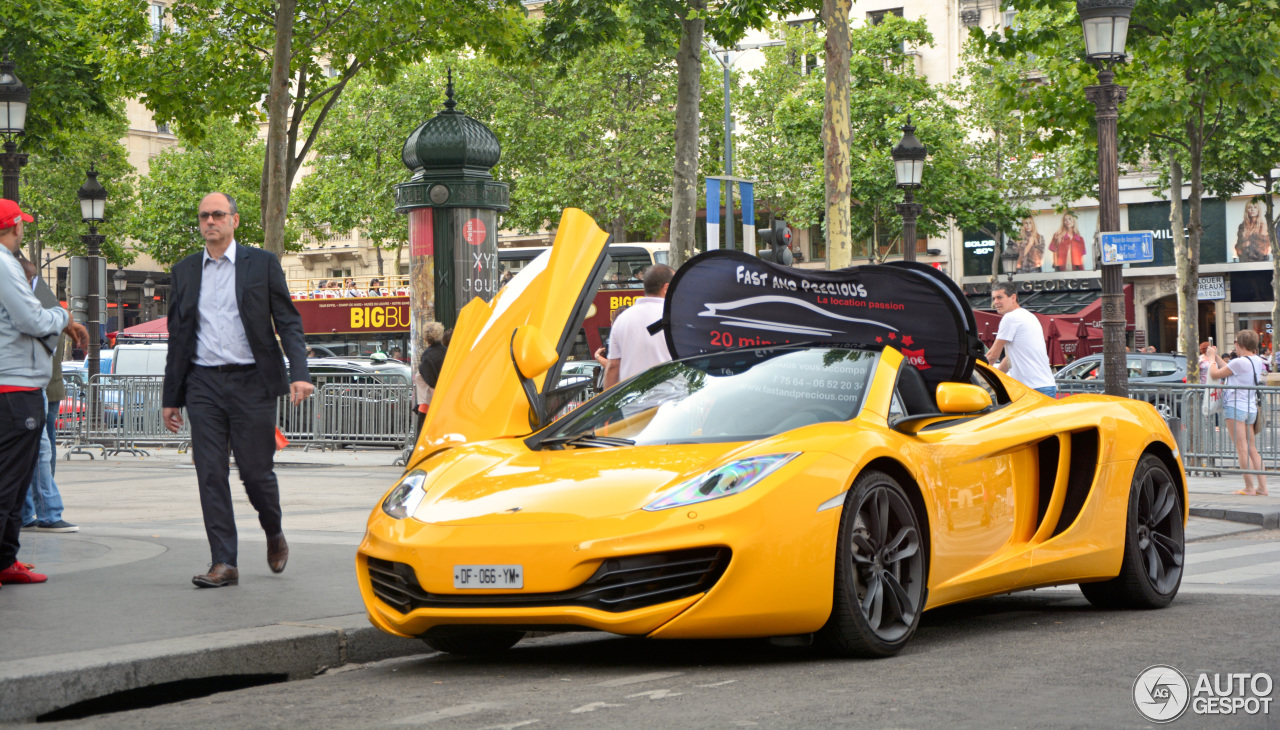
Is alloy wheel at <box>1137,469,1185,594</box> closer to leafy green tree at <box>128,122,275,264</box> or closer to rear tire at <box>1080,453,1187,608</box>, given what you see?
rear tire at <box>1080,453,1187,608</box>

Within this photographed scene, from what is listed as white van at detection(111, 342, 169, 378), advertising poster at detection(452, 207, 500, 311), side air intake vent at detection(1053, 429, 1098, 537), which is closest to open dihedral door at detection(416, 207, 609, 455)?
side air intake vent at detection(1053, 429, 1098, 537)

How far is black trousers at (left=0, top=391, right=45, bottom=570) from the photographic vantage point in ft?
21.7

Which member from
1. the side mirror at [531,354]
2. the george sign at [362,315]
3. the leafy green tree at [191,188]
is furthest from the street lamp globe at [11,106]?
the leafy green tree at [191,188]

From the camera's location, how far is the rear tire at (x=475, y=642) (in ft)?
18.3

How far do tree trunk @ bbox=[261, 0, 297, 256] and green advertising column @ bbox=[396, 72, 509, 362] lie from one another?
23.5ft

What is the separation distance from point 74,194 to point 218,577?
53.2 metres

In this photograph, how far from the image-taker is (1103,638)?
5805mm

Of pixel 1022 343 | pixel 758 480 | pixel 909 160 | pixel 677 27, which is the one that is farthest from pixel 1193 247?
pixel 758 480

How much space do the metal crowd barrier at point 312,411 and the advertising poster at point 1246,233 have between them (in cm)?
3568

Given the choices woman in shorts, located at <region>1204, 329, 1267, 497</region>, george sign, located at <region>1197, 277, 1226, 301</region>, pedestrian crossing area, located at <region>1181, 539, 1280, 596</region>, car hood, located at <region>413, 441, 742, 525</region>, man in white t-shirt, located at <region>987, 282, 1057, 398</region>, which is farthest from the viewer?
george sign, located at <region>1197, 277, 1226, 301</region>

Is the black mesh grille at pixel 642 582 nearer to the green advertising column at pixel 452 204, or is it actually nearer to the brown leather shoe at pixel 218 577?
the brown leather shoe at pixel 218 577

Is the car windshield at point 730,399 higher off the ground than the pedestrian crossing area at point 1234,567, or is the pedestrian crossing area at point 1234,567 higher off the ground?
the car windshield at point 730,399

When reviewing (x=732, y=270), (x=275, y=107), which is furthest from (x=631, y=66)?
(x=732, y=270)
